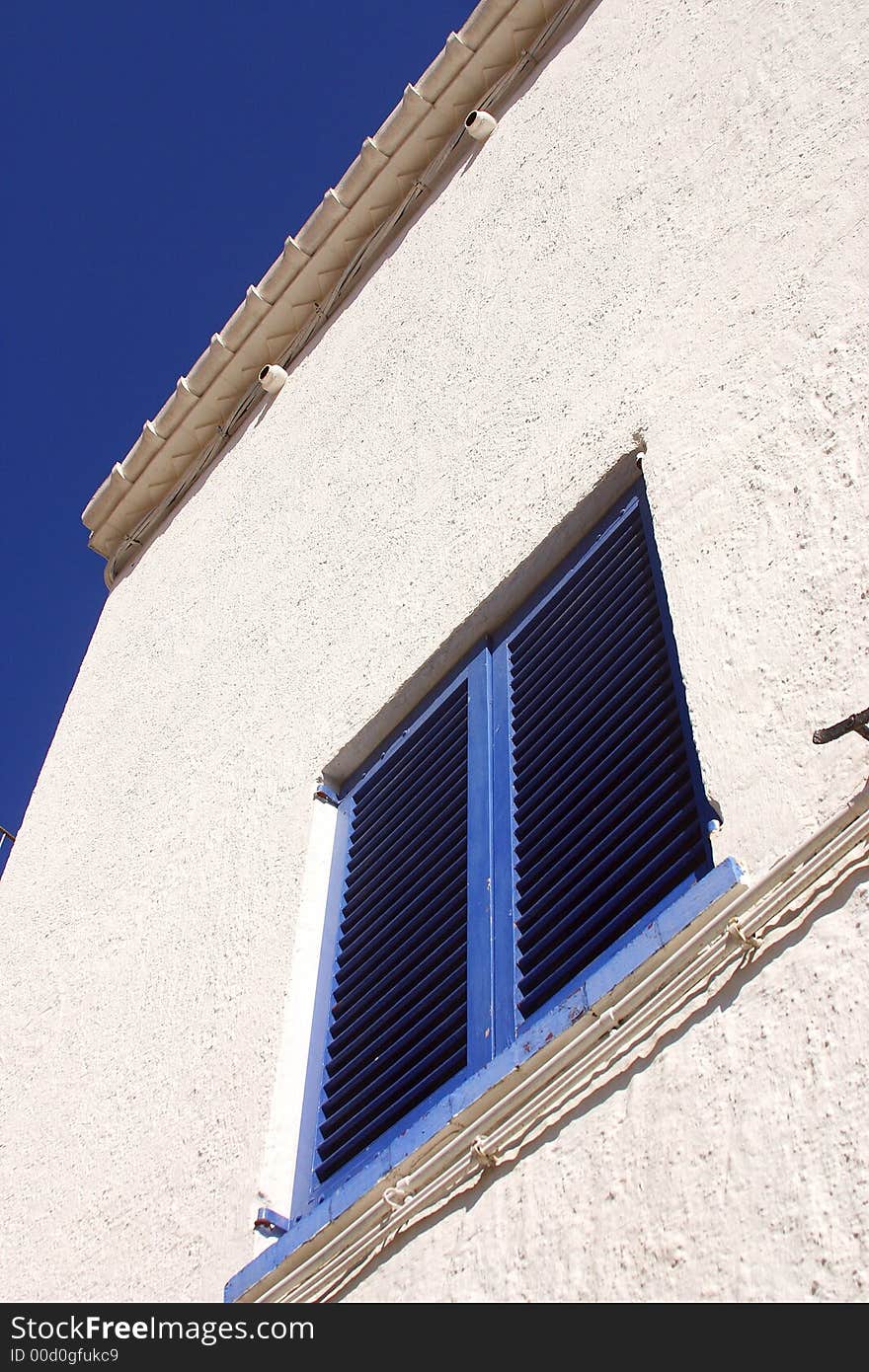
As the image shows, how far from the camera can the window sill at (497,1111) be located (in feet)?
9.32

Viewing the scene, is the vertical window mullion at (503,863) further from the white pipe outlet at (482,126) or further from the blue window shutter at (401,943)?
the white pipe outlet at (482,126)

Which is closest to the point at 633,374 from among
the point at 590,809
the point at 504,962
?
the point at 590,809

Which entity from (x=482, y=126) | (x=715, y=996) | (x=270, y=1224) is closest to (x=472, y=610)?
(x=270, y=1224)

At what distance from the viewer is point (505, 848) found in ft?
12.5

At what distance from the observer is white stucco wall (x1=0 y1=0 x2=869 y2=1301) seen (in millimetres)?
2559

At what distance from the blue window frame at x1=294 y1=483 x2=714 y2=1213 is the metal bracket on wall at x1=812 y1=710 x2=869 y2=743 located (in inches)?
17.3

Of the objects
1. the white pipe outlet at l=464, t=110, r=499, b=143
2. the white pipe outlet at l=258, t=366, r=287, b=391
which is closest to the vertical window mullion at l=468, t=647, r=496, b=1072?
the white pipe outlet at l=464, t=110, r=499, b=143

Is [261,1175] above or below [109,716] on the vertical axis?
above

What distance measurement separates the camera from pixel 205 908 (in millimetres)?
4836

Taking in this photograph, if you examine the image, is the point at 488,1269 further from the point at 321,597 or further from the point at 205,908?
the point at 321,597

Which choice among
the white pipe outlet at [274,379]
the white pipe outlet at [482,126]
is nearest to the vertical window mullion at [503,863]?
the white pipe outlet at [482,126]

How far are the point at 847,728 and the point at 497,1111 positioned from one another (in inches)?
41.0
